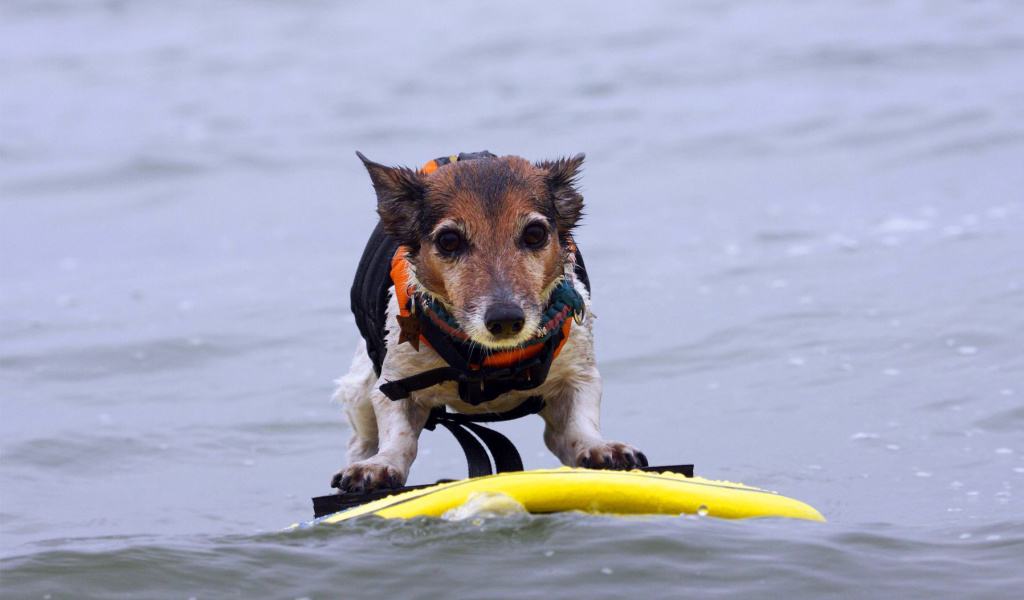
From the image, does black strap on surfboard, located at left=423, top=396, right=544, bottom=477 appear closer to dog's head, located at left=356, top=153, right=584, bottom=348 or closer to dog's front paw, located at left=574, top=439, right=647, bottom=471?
dog's front paw, located at left=574, top=439, right=647, bottom=471

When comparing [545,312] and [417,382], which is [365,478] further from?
[545,312]

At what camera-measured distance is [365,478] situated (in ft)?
16.5

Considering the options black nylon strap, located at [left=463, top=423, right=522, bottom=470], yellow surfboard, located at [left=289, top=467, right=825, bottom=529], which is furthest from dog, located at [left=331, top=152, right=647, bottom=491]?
yellow surfboard, located at [left=289, top=467, right=825, bottom=529]

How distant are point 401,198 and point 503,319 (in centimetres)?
78

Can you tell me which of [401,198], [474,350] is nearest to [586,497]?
[474,350]

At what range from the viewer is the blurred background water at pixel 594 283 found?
4.43 m

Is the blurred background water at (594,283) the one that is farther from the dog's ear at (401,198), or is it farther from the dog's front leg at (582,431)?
the dog's ear at (401,198)

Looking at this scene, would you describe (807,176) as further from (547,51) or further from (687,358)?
(547,51)

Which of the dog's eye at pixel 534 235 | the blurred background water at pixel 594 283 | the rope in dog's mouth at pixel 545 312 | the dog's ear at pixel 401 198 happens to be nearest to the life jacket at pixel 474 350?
the rope in dog's mouth at pixel 545 312

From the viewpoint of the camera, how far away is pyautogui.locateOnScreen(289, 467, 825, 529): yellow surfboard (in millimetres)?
4605

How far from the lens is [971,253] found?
11688 mm

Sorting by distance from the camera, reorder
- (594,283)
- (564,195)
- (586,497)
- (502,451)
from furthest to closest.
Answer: (594,283), (502,451), (564,195), (586,497)

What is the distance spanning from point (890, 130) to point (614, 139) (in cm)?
385

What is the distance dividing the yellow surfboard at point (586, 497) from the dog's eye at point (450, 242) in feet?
2.96
